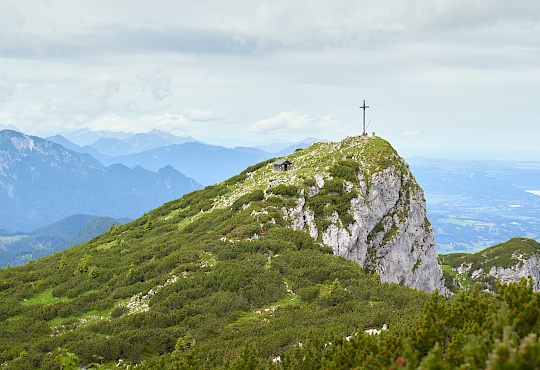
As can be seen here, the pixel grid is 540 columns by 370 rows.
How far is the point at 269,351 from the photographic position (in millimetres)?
26953

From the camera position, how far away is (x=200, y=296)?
38750 millimetres

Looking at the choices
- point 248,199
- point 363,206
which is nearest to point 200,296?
point 248,199

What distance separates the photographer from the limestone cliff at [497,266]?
99.8 metres

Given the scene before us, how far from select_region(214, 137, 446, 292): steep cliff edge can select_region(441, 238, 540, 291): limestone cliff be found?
2744 cm

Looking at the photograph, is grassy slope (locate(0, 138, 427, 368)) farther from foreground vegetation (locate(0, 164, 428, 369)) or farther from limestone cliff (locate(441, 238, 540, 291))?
limestone cliff (locate(441, 238, 540, 291))

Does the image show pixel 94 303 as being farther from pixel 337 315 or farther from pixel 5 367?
pixel 337 315

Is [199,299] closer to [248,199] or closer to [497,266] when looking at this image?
[248,199]

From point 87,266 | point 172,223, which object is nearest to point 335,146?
point 172,223

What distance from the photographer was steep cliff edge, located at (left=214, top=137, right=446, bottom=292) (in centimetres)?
5984

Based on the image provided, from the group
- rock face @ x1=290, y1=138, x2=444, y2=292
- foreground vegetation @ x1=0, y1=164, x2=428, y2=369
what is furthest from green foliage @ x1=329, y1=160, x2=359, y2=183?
foreground vegetation @ x1=0, y1=164, x2=428, y2=369

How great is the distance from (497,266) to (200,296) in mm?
88799

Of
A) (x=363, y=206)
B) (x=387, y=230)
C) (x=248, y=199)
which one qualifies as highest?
(x=248, y=199)

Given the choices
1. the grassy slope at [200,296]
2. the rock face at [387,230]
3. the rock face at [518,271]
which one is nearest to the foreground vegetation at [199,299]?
the grassy slope at [200,296]

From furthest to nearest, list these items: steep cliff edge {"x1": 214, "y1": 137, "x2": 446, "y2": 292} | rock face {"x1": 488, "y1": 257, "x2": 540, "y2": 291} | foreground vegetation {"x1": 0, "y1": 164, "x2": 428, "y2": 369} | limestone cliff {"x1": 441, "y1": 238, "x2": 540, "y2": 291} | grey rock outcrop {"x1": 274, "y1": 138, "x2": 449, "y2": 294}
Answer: rock face {"x1": 488, "y1": 257, "x2": 540, "y2": 291}, limestone cliff {"x1": 441, "y1": 238, "x2": 540, "y2": 291}, steep cliff edge {"x1": 214, "y1": 137, "x2": 446, "y2": 292}, grey rock outcrop {"x1": 274, "y1": 138, "x2": 449, "y2": 294}, foreground vegetation {"x1": 0, "y1": 164, "x2": 428, "y2": 369}
